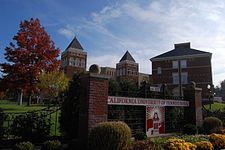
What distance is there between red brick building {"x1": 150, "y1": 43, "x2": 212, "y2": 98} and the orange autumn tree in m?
30.8

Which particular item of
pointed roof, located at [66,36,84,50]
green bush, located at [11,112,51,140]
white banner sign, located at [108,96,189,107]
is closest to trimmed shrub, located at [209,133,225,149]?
white banner sign, located at [108,96,189,107]

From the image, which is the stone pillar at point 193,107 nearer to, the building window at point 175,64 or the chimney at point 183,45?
the building window at point 175,64

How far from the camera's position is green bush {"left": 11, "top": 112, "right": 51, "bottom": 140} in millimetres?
9508

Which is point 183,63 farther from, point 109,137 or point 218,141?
point 109,137

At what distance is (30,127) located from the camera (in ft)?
31.7

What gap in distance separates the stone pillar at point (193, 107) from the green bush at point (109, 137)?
8.31 m

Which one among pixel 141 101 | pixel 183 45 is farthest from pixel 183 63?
pixel 141 101

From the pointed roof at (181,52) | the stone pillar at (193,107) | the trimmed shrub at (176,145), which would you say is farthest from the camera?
the pointed roof at (181,52)

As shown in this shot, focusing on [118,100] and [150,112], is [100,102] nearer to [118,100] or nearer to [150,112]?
[118,100]

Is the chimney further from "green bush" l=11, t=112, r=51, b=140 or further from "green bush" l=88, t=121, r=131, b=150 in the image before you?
"green bush" l=88, t=121, r=131, b=150

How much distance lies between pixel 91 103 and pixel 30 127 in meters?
2.78

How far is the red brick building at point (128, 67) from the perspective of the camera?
76.9m

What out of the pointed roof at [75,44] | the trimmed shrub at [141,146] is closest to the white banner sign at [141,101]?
the trimmed shrub at [141,146]

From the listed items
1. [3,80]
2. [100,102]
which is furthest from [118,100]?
[3,80]
